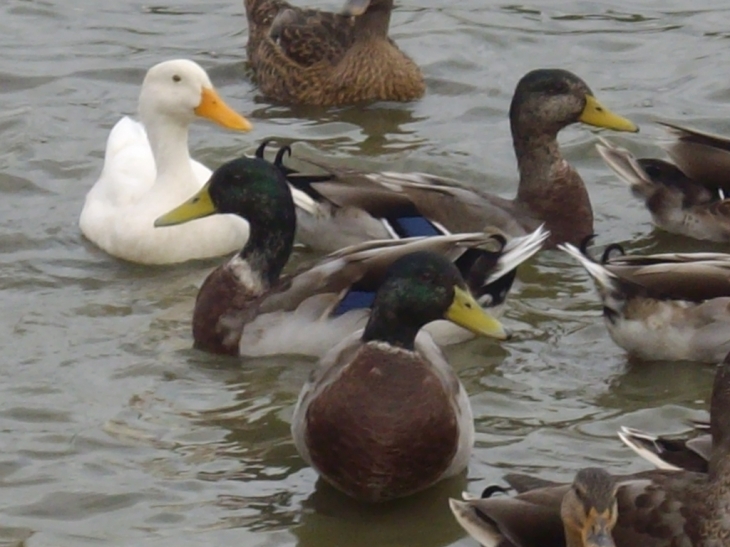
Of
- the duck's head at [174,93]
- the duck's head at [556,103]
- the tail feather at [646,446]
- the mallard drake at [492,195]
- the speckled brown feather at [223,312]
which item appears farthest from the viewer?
the duck's head at [556,103]

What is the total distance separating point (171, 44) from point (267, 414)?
226 inches

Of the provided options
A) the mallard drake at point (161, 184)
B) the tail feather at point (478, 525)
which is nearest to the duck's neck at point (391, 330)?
the tail feather at point (478, 525)

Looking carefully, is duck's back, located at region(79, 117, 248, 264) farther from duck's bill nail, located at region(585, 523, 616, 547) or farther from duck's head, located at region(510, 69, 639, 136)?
duck's bill nail, located at region(585, 523, 616, 547)

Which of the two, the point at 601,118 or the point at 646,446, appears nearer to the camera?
the point at 646,446

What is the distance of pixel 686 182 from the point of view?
9727 millimetres

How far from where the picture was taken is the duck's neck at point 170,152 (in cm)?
967

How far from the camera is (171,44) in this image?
1287cm

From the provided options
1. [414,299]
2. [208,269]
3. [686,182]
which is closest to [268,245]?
[208,269]

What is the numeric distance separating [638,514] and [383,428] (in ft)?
3.45

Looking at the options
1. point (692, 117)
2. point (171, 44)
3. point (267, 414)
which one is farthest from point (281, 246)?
point (171, 44)

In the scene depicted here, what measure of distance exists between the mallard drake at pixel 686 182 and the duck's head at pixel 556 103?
0.17 meters

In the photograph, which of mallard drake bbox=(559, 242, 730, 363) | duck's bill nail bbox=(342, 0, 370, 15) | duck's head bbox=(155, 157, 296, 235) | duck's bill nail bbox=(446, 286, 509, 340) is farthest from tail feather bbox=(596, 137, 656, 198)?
duck's bill nail bbox=(446, 286, 509, 340)

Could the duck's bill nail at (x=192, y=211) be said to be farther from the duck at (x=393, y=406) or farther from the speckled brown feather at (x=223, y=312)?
the duck at (x=393, y=406)

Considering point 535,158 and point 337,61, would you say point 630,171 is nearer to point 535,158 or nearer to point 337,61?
point 535,158
